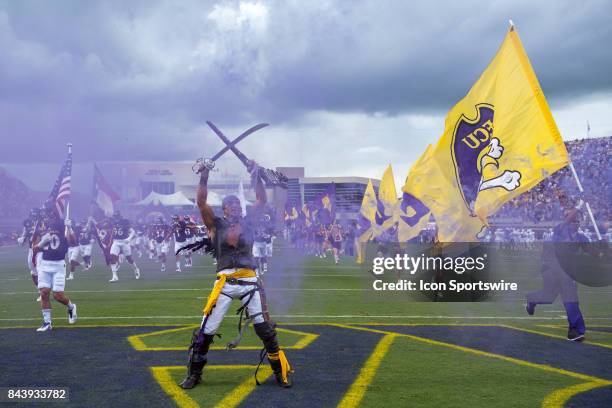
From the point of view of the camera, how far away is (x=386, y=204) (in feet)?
78.6

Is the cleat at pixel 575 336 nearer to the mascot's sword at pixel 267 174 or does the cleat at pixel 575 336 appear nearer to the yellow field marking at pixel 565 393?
the yellow field marking at pixel 565 393

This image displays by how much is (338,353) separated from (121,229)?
1549cm

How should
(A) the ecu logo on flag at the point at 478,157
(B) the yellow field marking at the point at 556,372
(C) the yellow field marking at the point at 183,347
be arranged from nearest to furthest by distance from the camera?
(B) the yellow field marking at the point at 556,372 → (C) the yellow field marking at the point at 183,347 → (A) the ecu logo on flag at the point at 478,157

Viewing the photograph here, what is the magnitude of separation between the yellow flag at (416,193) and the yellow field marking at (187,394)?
6.16 metres

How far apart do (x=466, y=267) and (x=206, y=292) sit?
957cm

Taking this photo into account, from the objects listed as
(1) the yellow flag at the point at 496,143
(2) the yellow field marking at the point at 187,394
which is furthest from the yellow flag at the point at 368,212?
(2) the yellow field marking at the point at 187,394

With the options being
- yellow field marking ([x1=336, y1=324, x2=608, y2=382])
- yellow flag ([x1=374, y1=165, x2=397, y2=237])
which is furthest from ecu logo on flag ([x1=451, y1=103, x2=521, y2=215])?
yellow flag ([x1=374, y1=165, x2=397, y2=237])

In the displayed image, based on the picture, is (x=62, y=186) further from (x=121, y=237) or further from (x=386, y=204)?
(x=386, y=204)

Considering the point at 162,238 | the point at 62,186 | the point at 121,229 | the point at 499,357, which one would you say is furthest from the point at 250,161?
the point at 162,238

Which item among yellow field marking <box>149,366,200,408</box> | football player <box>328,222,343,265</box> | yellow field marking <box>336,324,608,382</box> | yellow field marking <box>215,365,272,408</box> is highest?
football player <box>328,222,343,265</box>

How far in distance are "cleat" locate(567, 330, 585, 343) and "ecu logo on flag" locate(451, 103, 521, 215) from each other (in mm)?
2529

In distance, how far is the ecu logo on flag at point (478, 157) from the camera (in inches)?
384

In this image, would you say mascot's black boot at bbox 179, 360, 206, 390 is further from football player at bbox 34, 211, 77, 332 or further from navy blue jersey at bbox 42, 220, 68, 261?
navy blue jersey at bbox 42, 220, 68, 261

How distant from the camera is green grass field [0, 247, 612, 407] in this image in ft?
20.5
